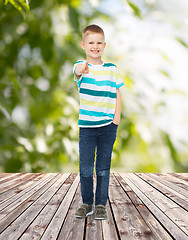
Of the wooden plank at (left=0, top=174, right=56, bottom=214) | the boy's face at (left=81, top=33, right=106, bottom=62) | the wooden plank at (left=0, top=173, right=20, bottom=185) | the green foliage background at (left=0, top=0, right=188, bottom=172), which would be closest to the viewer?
the boy's face at (left=81, top=33, right=106, bottom=62)

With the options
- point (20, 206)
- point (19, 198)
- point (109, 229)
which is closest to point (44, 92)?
point (19, 198)

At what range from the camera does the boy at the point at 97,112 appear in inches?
47.6

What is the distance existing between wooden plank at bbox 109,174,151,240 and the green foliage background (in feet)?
1.90

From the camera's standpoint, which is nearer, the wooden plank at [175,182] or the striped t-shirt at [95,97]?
the striped t-shirt at [95,97]

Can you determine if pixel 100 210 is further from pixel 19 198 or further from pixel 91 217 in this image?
pixel 19 198

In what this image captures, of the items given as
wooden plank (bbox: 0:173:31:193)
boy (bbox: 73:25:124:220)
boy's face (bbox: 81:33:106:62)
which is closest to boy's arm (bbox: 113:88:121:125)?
boy (bbox: 73:25:124:220)

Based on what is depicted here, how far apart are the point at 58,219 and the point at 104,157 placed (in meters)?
0.31

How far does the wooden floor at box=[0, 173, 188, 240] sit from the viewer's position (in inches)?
43.2

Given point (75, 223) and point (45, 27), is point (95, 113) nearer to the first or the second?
point (75, 223)

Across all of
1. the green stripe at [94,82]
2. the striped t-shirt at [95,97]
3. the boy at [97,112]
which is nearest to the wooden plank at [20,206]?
the boy at [97,112]

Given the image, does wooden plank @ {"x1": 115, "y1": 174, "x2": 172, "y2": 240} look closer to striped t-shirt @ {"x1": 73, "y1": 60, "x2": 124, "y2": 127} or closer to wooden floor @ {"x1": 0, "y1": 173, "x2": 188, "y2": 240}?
wooden floor @ {"x1": 0, "y1": 173, "x2": 188, "y2": 240}

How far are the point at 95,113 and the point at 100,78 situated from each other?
0.46 feet

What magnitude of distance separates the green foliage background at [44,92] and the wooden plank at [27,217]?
0.38 meters

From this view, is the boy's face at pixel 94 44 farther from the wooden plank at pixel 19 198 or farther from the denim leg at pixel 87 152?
the wooden plank at pixel 19 198
